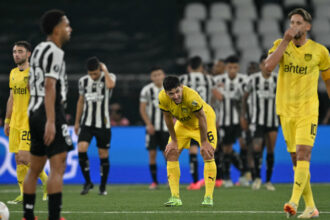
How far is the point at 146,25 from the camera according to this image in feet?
63.7

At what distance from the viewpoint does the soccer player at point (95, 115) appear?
38.1 ft

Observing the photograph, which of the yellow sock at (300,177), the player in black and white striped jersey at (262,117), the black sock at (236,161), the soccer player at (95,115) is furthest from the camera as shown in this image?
the black sock at (236,161)

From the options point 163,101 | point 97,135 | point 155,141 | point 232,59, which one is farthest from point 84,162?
point 232,59

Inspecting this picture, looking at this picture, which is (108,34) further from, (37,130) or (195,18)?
(37,130)

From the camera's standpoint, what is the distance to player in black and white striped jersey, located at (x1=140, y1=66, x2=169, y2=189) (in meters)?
13.4

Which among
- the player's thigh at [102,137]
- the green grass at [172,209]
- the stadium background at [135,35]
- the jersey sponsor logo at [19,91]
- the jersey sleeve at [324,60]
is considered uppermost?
the stadium background at [135,35]

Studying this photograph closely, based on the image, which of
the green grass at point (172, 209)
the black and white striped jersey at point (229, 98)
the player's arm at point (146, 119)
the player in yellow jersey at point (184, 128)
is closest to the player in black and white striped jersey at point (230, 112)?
the black and white striped jersey at point (229, 98)

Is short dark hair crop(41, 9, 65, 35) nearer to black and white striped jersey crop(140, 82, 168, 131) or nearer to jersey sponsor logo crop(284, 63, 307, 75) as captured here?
jersey sponsor logo crop(284, 63, 307, 75)

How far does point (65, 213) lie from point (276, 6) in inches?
598

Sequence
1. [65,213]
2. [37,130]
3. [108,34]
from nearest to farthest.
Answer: [37,130] → [65,213] → [108,34]

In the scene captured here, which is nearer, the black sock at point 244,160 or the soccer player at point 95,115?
the soccer player at point 95,115

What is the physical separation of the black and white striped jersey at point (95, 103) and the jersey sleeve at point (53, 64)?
5.60 meters

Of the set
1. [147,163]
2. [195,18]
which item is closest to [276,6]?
[195,18]

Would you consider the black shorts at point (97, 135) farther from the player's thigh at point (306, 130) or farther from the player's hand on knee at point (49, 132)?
the player's hand on knee at point (49, 132)
